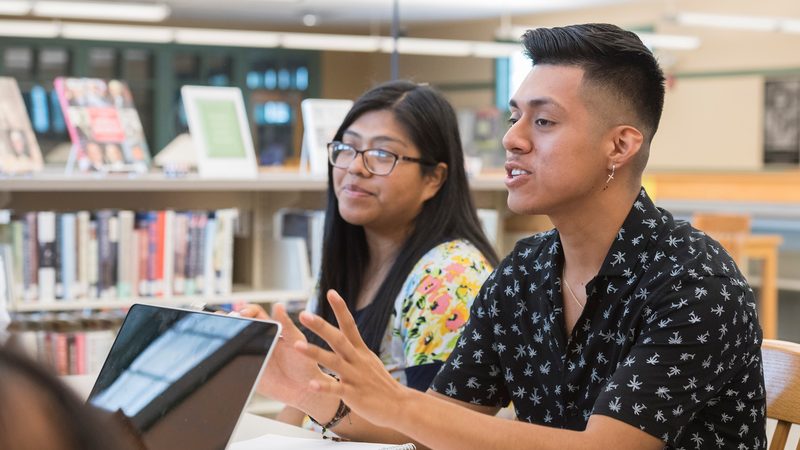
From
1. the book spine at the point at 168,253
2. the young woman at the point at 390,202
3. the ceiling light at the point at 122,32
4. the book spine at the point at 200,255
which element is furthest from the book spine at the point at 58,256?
the ceiling light at the point at 122,32

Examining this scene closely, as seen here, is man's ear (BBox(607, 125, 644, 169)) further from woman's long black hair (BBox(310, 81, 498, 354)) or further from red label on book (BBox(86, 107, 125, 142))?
red label on book (BBox(86, 107, 125, 142))

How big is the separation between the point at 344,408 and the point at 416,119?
0.87 m

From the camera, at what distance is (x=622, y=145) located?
4.90 ft

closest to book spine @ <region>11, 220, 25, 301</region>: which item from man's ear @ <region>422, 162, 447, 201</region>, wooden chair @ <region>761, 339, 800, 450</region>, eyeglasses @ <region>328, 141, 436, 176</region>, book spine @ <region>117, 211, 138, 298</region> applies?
book spine @ <region>117, 211, 138, 298</region>

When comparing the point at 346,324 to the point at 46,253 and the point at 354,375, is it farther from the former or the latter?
the point at 46,253

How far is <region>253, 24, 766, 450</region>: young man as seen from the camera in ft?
4.33

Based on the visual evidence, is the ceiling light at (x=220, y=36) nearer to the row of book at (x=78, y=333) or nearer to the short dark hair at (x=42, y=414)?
the row of book at (x=78, y=333)

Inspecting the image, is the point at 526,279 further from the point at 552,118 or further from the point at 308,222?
the point at 308,222

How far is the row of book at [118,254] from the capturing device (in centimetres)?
361

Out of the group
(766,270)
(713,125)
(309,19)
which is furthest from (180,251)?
(309,19)

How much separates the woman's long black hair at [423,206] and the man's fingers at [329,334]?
988mm

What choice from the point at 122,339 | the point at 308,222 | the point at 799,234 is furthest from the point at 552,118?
the point at 799,234

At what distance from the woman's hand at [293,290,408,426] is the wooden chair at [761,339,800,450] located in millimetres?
588

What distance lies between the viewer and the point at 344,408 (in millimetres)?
1558
